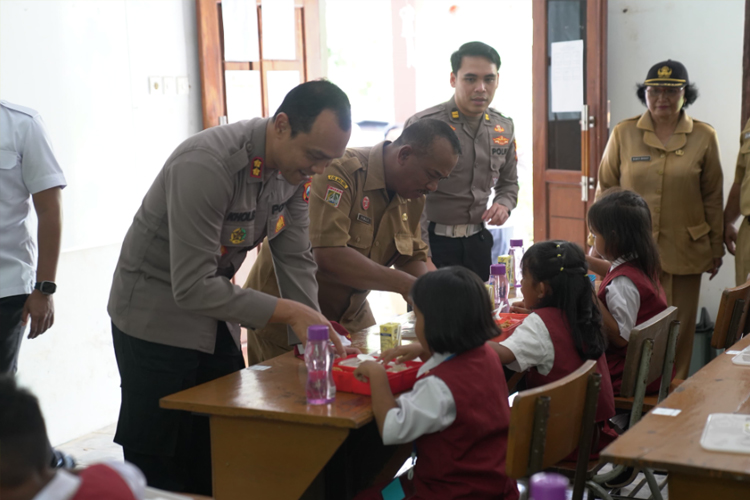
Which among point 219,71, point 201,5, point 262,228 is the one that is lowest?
point 262,228

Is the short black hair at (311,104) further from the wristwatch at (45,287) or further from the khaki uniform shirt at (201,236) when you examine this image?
the wristwatch at (45,287)

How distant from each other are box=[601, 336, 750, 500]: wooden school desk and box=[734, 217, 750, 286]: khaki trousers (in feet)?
7.48

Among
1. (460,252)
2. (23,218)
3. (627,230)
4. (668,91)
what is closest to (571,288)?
(627,230)

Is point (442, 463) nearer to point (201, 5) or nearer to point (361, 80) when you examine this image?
point (201, 5)

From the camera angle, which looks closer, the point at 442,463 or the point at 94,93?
the point at 442,463

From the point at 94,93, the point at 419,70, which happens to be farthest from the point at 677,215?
the point at 419,70

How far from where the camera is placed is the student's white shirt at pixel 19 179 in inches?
102

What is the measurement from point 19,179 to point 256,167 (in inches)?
40.5

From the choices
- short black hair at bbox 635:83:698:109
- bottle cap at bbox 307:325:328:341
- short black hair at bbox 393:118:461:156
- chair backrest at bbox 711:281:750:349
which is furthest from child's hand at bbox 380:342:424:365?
short black hair at bbox 635:83:698:109

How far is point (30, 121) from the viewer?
8.69 ft

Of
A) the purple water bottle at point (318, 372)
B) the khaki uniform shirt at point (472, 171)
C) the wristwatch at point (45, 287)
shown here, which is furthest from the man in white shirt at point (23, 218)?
the khaki uniform shirt at point (472, 171)

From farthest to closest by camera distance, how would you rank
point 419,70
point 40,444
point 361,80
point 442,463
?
point 361,80 → point 419,70 → point 442,463 → point 40,444

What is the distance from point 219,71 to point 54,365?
6.54 feet

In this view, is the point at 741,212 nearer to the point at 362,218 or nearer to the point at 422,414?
the point at 362,218
